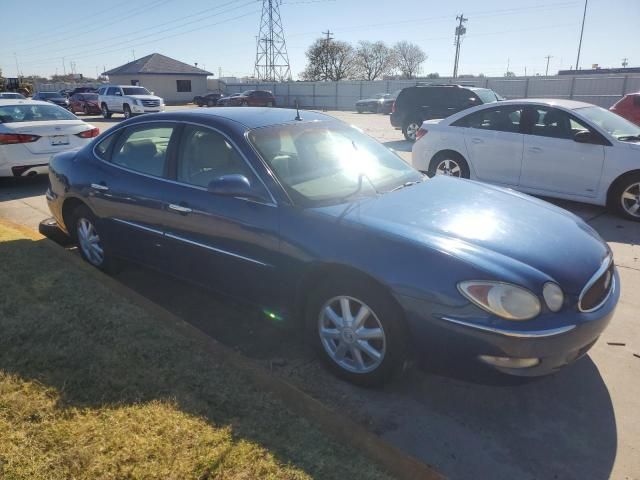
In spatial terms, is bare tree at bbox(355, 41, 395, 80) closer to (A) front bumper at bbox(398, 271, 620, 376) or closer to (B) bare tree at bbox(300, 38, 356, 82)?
(B) bare tree at bbox(300, 38, 356, 82)

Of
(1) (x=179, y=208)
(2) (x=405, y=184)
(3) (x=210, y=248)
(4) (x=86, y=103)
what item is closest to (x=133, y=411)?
(3) (x=210, y=248)

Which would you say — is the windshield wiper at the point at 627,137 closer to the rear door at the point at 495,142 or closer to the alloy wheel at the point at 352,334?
the rear door at the point at 495,142

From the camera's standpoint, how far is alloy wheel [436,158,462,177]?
26.0ft

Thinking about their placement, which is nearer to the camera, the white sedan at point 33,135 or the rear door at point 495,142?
the rear door at point 495,142

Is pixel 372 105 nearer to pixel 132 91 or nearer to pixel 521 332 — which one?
pixel 132 91

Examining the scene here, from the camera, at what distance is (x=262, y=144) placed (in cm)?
350

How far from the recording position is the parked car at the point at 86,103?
104 feet

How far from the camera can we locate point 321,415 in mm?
2625

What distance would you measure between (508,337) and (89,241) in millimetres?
4018

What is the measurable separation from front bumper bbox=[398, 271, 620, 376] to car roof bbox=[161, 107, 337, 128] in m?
1.87

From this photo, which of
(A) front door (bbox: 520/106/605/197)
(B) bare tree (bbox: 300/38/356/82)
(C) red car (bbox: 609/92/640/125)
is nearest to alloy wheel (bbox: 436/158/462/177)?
(A) front door (bbox: 520/106/605/197)

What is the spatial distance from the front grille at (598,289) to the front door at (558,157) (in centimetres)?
415

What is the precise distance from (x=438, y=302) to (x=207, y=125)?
223 centimetres

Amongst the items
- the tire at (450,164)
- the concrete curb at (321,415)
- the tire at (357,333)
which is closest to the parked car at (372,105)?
the tire at (450,164)
